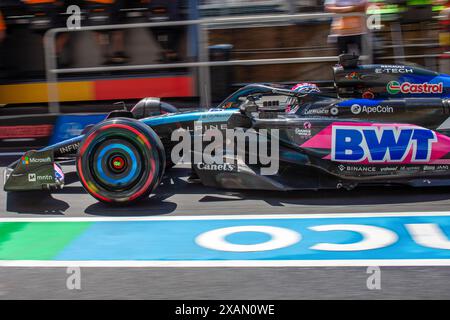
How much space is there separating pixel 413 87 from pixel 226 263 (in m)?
2.71

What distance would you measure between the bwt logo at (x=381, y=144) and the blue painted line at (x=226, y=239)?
585 mm

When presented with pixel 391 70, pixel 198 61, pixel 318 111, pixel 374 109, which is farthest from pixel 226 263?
pixel 198 61

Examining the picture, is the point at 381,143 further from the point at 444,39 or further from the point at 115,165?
the point at 444,39

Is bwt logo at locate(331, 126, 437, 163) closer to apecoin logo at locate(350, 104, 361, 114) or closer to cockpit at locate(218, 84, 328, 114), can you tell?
apecoin logo at locate(350, 104, 361, 114)

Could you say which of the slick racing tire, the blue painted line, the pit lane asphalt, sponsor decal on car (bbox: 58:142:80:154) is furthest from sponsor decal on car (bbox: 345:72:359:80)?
sponsor decal on car (bbox: 58:142:80:154)

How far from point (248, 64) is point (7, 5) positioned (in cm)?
420

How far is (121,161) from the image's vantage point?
5152 mm

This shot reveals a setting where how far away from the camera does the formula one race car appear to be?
5.05 m

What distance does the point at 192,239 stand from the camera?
4.42 meters

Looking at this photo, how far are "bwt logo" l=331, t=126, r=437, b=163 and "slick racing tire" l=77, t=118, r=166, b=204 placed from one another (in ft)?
4.96

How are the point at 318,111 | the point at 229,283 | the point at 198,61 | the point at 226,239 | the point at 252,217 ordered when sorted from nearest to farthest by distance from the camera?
the point at 229,283, the point at 226,239, the point at 252,217, the point at 318,111, the point at 198,61

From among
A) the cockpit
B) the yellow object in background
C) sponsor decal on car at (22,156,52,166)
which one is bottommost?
sponsor decal on car at (22,156,52,166)
